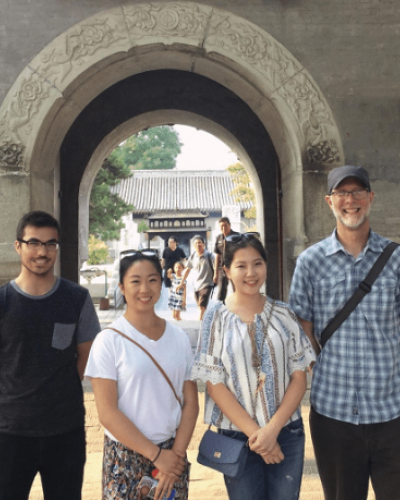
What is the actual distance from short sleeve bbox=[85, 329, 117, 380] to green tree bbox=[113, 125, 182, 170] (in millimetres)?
34326

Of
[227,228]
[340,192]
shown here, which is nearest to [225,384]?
[340,192]

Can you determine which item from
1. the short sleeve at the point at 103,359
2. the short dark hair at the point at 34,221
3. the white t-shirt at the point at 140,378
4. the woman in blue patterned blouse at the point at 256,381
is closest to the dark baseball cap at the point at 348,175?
the woman in blue patterned blouse at the point at 256,381

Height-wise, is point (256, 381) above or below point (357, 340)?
below

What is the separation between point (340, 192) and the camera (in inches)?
87.5

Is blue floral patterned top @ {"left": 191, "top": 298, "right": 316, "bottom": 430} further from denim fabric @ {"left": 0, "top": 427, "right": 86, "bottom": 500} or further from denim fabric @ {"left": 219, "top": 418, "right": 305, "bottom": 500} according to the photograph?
denim fabric @ {"left": 0, "top": 427, "right": 86, "bottom": 500}

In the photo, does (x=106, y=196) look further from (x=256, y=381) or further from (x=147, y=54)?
(x=256, y=381)

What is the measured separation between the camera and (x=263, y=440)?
6.19 feet

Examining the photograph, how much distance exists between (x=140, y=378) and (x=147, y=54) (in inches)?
161

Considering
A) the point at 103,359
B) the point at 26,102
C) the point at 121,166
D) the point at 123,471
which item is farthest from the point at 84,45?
the point at 121,166

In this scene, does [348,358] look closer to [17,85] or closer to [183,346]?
[183,346]

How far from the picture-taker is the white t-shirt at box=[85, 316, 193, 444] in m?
1.91

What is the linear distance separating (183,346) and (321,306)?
2.03 feet

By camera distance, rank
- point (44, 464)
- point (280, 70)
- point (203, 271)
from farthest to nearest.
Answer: point (203, 271) < point (280, 70) < point (44, 464)

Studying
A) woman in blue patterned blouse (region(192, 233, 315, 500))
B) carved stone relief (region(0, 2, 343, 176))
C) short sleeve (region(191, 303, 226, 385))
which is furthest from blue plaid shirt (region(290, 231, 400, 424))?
carved stone relief (region(0, 2, 343, 176))
